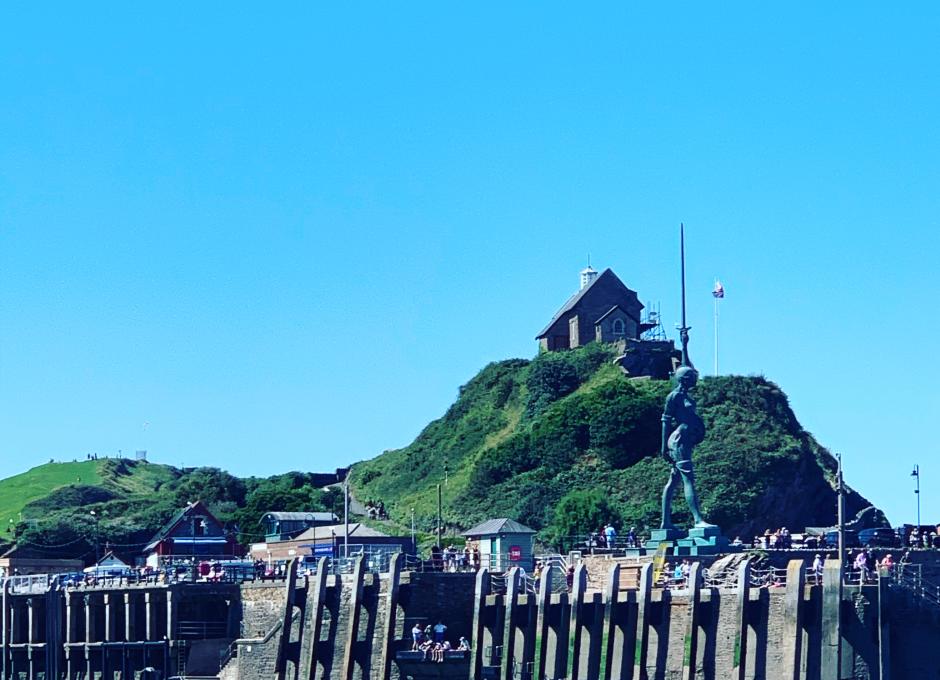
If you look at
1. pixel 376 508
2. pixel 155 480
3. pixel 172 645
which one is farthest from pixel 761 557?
pixel 155 480

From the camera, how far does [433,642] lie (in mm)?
55312

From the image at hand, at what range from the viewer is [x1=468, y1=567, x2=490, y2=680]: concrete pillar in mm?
52812

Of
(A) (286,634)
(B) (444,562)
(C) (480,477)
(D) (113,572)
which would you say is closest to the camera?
(A) (286,634)

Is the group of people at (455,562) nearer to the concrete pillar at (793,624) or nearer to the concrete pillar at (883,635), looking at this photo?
the concrete pillar at (793,624)

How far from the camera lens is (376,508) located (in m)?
121

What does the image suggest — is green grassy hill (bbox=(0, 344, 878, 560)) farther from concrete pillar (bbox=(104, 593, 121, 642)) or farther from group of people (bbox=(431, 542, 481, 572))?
concrete pillar (bbox=(104, 593, 121, 642))

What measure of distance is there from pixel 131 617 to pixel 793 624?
83.0ft

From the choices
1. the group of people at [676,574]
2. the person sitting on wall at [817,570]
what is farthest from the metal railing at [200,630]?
the person sitting on wall at [817,570]

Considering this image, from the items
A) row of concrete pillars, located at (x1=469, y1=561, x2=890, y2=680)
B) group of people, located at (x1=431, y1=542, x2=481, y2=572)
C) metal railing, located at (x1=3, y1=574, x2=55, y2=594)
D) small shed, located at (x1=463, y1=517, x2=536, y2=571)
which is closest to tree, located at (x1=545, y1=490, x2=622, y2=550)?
small shed, located at (x1=463, y1=517, x2=536, y2=571)

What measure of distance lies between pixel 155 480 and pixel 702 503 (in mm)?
Result: 78155

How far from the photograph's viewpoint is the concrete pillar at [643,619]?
51000 mm

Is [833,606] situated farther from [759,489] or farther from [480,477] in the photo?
[480,477]

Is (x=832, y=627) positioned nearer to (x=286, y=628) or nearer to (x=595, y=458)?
(x=286, y=628)

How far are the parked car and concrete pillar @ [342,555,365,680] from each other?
16798 millimetres
